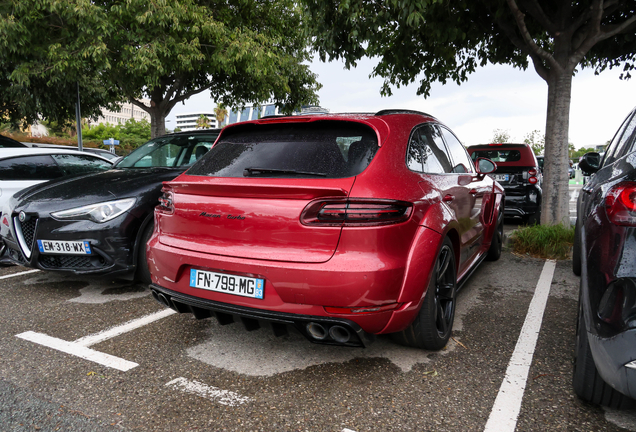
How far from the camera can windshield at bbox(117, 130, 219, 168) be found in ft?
17.3

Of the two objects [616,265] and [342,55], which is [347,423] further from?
[342,55]

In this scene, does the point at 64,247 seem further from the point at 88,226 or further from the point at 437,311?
the point at 437,311

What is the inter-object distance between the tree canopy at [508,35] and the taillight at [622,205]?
431 cm

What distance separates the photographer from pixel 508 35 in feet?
23.4

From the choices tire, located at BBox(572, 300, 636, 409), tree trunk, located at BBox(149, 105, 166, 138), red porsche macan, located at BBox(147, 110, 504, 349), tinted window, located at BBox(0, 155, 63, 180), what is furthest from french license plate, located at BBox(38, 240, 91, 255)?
tree trunk, located at BBox(149, 105, 166, 138)

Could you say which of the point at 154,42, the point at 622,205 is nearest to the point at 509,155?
the point at 622,205

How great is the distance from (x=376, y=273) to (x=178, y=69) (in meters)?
11.1

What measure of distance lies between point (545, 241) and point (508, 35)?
10.9 feet

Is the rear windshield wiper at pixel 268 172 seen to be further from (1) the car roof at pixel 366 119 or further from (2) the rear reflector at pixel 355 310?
(2) the rear reflector at pixel 355 310

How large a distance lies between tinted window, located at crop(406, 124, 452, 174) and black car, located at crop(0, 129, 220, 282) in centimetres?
250

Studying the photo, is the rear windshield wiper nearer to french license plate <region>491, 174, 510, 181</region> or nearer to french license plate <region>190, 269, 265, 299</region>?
french license plate <region>190, 269, 265, 299</region>

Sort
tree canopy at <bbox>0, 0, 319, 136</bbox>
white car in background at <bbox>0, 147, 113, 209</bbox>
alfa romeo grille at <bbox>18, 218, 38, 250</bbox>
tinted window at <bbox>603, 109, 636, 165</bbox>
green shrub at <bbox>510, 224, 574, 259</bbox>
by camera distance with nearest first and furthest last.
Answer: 1. tinted window at <bbox>603, 109, 636, 165</bbox>
2. alfa romeo grille at <bbox>18, 218, 38, 250</bbox>
3. white car in background at <bbox>0, 147, 113, 209</bbox>
4. green shrub at <bbox>510, 224, 574, 259</bbox>
5. tree canopy at <bbox>0, 0, 319, 136</bbox>

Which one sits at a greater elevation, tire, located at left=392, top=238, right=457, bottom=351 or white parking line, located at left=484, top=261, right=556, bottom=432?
tire, located at left=392, top=238, right=457, bottom=351

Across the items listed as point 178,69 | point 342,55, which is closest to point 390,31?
point 342,55
